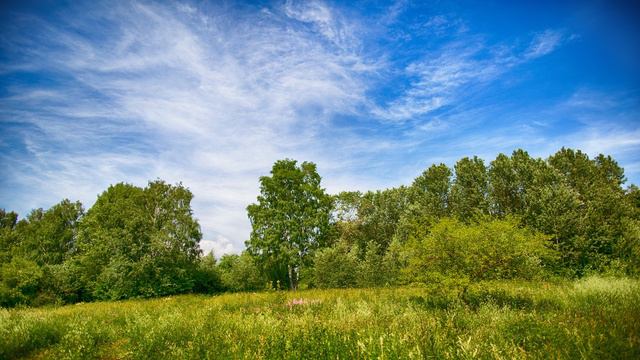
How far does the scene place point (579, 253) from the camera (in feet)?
99.2

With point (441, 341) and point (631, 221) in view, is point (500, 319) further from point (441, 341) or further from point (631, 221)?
point (631, 221)

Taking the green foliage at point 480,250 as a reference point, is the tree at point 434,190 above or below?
above

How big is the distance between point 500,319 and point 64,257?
5486 centimetres

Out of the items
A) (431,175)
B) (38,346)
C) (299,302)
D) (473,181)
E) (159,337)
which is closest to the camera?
(159,337)

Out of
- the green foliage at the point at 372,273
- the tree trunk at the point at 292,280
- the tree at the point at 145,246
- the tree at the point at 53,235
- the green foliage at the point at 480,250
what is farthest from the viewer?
the tree at the point at 53,235

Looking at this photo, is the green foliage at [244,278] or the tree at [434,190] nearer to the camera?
the green foliage at [244,278]

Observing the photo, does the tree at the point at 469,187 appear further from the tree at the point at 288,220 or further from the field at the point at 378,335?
the field at the point at 378,335

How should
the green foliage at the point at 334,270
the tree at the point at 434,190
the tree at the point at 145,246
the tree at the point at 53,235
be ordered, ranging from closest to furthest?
the tree at the point at 145,246 < the green foliage at the point at 334,270 < the tree at the point at 434,190 < the tree at the point at 53,235

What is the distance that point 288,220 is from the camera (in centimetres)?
3453

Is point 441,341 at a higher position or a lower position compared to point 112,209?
lower

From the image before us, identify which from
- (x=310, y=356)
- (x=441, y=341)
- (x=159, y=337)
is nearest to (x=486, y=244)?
(x=441, y=341)

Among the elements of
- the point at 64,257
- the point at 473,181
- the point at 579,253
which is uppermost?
the point at 473,181

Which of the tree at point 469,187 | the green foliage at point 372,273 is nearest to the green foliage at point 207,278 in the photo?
the green foliage at point 372,273

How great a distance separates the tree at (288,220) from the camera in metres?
34.3
